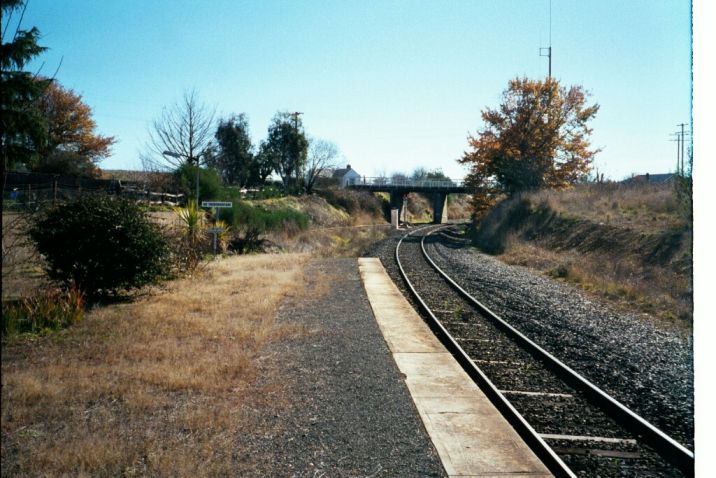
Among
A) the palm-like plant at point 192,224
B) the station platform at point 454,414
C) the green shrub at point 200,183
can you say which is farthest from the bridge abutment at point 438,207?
the station platform at point 454,414

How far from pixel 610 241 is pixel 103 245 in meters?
18.8

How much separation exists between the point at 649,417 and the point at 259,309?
25.1 feet

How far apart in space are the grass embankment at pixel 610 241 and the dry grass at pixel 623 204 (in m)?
0.05

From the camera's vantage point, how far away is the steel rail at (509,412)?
198 inches

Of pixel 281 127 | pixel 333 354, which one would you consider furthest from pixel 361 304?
pixel 281 127

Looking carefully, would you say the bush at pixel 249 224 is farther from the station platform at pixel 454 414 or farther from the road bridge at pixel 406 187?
the road bridge at pixel 406 187

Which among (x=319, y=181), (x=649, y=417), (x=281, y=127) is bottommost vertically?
(x=649, y=417)

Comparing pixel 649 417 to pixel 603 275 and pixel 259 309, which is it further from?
pixel 603 275

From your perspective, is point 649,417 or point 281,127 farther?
point 281,127

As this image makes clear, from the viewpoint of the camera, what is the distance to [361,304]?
13523 mm

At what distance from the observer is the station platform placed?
4.95m

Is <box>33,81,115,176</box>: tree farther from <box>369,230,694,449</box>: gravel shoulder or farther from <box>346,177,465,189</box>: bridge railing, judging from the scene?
<box>346,177,465,189</box>: bridge railing

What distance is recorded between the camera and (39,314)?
4.51 m
